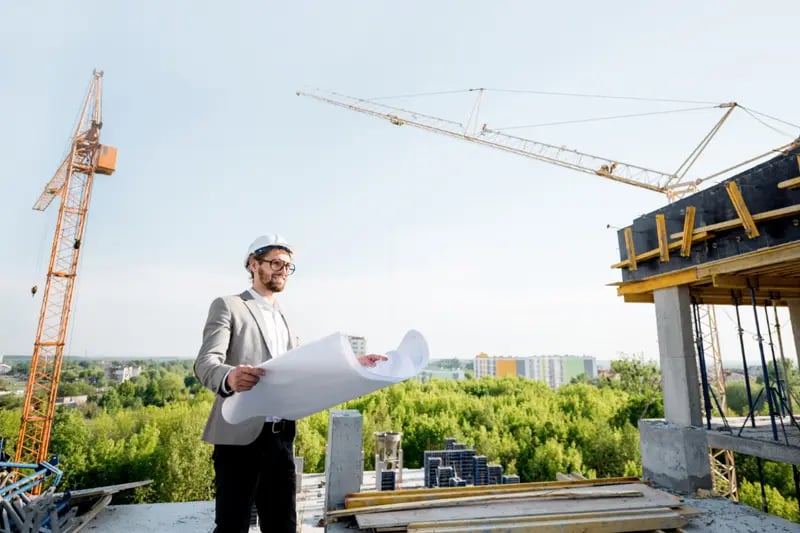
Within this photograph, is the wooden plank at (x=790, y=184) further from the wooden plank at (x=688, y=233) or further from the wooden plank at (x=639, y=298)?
the wooden plank at (x=639, y=298)

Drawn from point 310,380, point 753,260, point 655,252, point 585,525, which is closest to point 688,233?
point 655,252

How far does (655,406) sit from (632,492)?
32.9m

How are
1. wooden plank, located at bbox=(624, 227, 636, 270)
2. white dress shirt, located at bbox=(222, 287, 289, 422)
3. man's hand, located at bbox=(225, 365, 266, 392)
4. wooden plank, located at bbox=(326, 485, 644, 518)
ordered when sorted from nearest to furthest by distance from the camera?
man's hand, located at bbox=(225, 365, 266, 392) → white dress shirt, located at bbox=(222, 287, 289, 422) → wooden plank, located at bbox=(326, 485, 644, 518) → wooden plank, located at bbox=(624, 227, 636, 270)

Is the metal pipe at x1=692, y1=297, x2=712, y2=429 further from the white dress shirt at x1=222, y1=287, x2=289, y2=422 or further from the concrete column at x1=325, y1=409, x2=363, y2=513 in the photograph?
the white dress shirt at x1=222, y1=287, x2=289, y2=422

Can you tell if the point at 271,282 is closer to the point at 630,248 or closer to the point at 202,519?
the point at 202,519

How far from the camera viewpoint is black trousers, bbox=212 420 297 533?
1.88m

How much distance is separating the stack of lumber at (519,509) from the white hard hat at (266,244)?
6.21ft

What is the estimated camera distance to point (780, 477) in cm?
2036

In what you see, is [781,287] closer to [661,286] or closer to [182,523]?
[661,286]

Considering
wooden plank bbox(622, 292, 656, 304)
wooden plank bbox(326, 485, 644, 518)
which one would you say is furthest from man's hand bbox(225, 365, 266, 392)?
wooden plank bbox(622, 292, 656, 304)

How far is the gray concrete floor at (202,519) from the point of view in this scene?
119 inches

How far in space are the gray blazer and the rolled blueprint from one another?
0.14m

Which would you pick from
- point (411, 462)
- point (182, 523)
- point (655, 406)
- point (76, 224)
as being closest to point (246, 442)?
point (182, 523)

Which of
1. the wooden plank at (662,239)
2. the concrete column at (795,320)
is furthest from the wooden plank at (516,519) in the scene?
the concrete column at (795,320)
